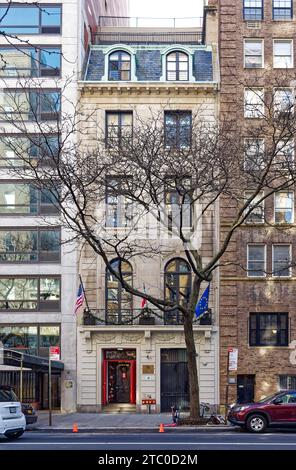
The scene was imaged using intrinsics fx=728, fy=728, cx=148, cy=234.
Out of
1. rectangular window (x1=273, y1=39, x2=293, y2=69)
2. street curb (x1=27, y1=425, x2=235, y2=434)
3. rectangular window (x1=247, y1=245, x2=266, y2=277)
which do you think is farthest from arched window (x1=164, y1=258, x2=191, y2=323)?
street curb (x1=27, y1=425, x2=235, y2=434)

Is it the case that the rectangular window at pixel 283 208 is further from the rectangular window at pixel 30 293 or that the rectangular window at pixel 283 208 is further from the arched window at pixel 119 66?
the rectangular window at pixel 30 293

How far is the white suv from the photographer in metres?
19.3

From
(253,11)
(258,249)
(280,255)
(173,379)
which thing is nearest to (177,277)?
(258,249)

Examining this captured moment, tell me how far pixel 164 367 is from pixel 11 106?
15494mm

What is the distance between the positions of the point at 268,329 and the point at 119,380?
801 cm

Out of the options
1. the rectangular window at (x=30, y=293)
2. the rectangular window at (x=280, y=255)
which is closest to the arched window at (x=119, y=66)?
the rectangular window at (x=30, y=293)

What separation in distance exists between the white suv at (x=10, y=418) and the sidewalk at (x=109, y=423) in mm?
5519

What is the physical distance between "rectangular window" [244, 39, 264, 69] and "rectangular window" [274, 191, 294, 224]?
715 cm

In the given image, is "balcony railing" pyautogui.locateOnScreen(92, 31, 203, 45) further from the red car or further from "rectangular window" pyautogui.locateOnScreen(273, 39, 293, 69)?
the red car

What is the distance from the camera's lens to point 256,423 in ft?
79.5

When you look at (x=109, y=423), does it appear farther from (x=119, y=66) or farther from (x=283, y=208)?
(x=119, y=66)

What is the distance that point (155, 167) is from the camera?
25703 mm

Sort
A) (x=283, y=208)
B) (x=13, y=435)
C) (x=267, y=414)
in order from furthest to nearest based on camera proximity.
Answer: (x=283, y=208) → (x=267, y=414) → (x=13, y=435)
